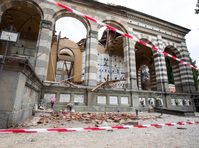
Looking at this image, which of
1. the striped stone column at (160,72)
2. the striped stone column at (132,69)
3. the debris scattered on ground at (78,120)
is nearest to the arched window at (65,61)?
the striped stone column at (132,69)

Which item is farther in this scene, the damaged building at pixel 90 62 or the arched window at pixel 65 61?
the arched window at pixel 65 61

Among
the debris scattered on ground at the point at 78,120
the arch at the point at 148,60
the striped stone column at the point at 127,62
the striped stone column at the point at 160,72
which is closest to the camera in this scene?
the debris scattered on ground at the point at 78,120

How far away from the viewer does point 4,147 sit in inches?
77.2

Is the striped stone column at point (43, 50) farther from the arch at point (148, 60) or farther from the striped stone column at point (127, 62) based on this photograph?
the arch at point (148, 60)

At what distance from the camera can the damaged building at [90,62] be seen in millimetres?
4398

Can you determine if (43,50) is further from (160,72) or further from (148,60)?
(148,60)

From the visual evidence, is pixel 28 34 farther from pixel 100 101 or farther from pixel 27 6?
pixel 100 101

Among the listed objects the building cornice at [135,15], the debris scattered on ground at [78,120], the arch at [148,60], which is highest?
the building cornice at [135,15]

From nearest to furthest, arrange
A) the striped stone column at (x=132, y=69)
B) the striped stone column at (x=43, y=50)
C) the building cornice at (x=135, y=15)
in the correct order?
the striped stone column at (x=43, y=50), the striped stone column at (x=132, y=69), the building cornice at (x=135, y=15)

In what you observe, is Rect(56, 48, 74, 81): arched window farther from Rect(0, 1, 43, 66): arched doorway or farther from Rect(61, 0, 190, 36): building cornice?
Rect(61, 0, 190, 36): building cornice

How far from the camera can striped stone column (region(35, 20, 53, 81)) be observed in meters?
7.73

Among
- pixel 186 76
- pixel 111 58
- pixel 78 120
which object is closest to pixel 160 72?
pixel 186 76

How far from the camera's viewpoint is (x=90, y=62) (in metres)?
9.12

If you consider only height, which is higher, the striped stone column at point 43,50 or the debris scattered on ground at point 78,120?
the striped stone column at point 43,50
